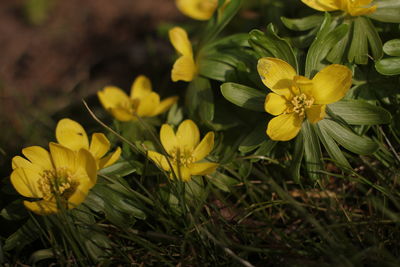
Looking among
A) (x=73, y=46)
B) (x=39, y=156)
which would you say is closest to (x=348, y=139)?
(x=39, y=156)

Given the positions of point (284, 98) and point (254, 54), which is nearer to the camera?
point (284, 98)

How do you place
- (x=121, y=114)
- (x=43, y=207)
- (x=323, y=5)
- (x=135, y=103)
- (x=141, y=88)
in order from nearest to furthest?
(x=43, y=207), (x=323, y=5), (x=121, y=114), (x=135, y=103), (x=141, y=88)

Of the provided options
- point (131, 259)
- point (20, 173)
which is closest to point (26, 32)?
point (20, 173)

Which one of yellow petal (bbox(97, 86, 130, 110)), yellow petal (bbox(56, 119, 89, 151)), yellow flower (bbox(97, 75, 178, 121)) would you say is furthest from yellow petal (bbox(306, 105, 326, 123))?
yellow petal (bbox(97, 86, 130, 110))

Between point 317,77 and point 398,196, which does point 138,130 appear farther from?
point 398,196

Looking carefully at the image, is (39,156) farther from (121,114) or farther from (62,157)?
(121,114)

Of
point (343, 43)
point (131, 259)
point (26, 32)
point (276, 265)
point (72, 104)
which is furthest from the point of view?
point (26, 32)

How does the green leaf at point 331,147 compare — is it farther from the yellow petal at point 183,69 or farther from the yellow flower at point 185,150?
the yellow petal at point 183,69
